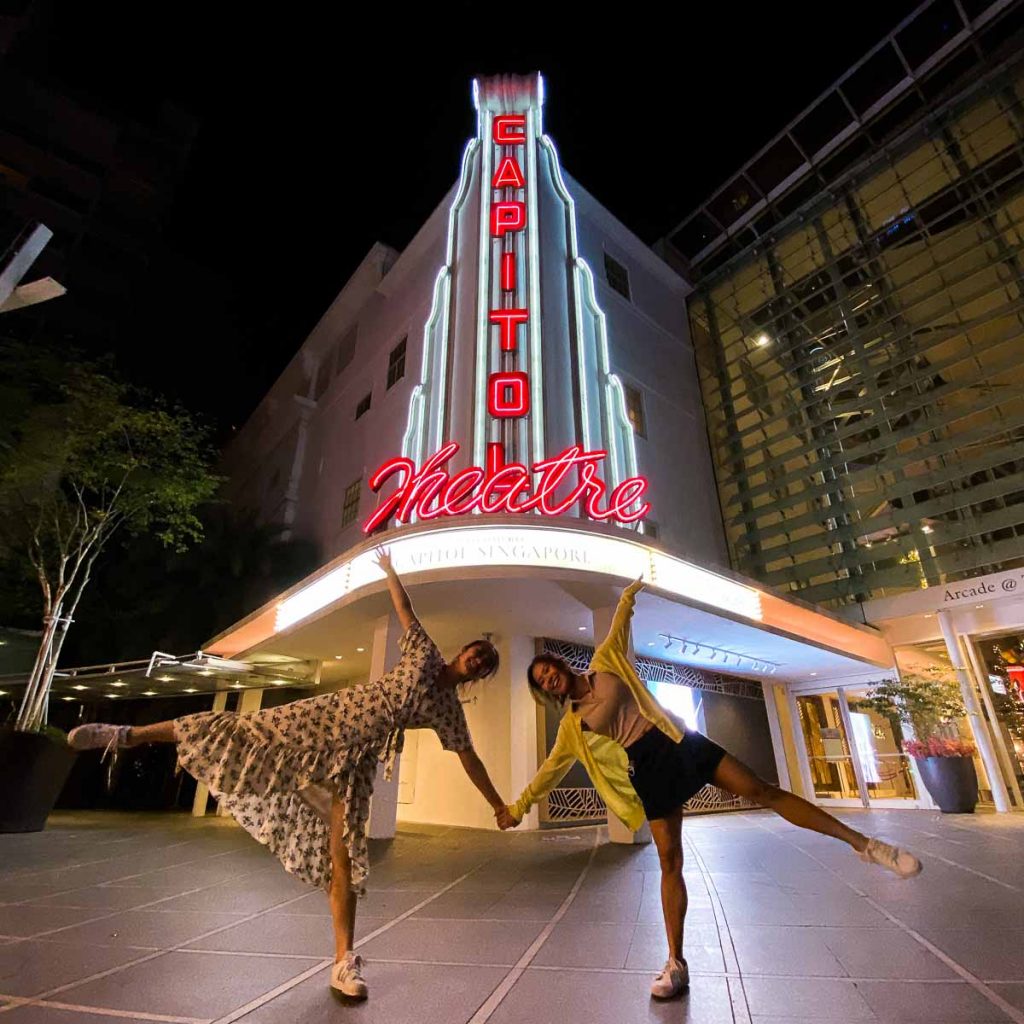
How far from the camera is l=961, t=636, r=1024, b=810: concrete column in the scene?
11242 millimetres

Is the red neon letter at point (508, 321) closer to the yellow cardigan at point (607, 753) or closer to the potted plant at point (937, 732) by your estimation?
the yellow cardigan at point (607, 753)

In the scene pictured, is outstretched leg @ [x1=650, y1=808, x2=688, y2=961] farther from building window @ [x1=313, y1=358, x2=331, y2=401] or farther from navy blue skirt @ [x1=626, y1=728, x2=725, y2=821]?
building window @ [x1=313, y1=358, x2=331, y2=401]

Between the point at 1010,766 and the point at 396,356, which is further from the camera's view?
the point at 396,356

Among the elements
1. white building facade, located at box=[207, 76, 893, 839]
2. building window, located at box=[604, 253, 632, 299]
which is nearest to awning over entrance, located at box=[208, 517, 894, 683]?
white building facade, located at box=[207, 76, 893, 839]

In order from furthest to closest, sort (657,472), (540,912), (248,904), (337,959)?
(657,472)
(248,904)
(540,912)
(337,959)

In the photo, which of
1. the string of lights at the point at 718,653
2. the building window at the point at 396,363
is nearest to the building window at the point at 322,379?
the building window at the point at 396,363

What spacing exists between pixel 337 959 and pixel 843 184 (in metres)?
20.9

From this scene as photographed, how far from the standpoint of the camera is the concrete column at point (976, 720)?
1097 cm

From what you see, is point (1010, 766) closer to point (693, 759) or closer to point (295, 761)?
point (693, 759)

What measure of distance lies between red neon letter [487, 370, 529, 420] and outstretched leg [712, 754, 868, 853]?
8268mm

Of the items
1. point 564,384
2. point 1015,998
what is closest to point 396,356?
point 564,384

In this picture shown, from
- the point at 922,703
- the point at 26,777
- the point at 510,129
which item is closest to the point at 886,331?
the point at 922,703

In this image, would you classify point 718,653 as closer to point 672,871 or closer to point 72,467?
point 672,871

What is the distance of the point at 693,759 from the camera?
9.17 ft
